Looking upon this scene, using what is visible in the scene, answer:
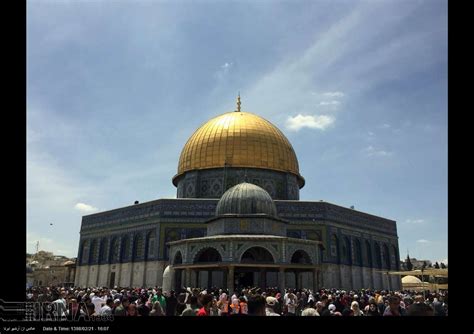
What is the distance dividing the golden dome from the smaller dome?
1008cm

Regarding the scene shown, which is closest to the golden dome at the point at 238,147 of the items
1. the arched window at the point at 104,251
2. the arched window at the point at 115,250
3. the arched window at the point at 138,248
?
the arched window at the point at 138,248

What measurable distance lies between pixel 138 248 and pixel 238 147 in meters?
12.1

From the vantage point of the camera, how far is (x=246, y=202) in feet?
77.5

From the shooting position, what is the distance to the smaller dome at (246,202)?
23406 millimetres

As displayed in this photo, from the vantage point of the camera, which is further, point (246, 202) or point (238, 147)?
point (238, 147)

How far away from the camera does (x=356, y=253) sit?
115ft

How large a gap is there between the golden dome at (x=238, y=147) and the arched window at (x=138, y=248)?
275 inches


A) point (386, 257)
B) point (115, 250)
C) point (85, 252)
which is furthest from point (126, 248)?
point (386, 257)

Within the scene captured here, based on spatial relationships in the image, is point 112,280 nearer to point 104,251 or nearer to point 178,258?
point 104,251

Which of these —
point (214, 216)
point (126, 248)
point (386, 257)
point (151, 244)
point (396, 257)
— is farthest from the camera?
point (396, 257)

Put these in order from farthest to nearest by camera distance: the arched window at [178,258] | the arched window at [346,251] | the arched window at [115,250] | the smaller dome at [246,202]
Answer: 1. the arched window at [115,250]
2. the arched window at [346,251]
3. the smaller dome at [246,202]
4. the arched window at [178,258]

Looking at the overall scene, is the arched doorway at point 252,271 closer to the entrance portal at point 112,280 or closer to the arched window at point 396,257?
the entrance portal at point 112,280
